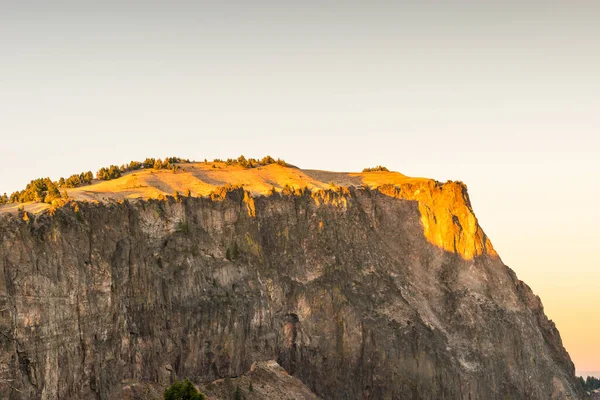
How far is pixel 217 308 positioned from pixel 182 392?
77.7ft

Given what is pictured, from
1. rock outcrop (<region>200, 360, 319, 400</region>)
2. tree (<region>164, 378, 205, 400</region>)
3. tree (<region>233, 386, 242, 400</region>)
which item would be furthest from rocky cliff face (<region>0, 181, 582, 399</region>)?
tree (<region>164, 378, 205, 400</region>)

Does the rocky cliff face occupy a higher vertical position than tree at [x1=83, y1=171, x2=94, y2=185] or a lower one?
lower

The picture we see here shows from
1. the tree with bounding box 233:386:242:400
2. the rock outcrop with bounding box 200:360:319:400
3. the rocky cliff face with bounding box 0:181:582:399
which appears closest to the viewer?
the rocky cliff face with bounding box 0:181:582:399

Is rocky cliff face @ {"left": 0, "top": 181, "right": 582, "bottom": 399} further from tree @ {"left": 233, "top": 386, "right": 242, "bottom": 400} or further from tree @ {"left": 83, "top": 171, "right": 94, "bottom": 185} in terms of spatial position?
tree @ {"left": 83, "top": 171, "right": 94, "bottom": 185}

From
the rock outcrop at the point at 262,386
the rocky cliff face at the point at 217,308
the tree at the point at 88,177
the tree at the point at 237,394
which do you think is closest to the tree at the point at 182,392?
the rocky cliff face at the point at 217,308

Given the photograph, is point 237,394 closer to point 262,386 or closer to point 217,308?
point 262,386

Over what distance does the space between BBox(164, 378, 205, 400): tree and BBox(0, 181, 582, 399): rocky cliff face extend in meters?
6.90

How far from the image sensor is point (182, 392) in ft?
500

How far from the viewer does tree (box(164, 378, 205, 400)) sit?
151750 millimetres

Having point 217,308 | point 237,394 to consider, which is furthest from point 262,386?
point 217,308

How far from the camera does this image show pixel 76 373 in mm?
148000

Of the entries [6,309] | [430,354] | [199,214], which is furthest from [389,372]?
[6,309]

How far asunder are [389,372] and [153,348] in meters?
41.8

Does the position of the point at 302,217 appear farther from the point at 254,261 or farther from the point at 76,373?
the point at 76,373
